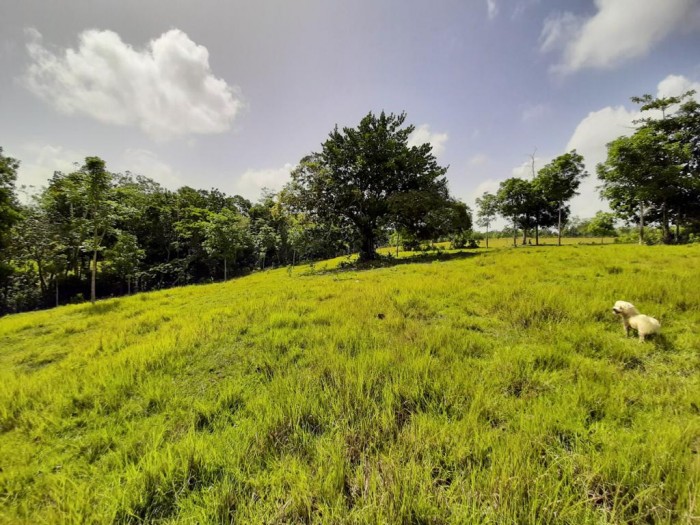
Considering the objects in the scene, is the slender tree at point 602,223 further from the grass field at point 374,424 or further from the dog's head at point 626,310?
the dog's head at point 626,310

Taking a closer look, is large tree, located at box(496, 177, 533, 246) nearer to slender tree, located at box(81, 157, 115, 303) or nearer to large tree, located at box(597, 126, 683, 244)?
large tree, located at box(597, 126, 683, 244)

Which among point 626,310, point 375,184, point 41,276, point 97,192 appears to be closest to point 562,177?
point 375,184

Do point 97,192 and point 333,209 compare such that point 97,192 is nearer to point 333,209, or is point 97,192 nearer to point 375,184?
point 333,209

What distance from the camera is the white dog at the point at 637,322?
13.8 ft

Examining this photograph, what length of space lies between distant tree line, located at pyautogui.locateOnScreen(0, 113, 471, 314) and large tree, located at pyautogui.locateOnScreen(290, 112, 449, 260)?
0.08 metres

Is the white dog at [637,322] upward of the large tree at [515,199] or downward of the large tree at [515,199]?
downward

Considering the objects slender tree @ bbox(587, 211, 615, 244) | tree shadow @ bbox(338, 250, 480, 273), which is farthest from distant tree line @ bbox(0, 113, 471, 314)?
slender tree @ bbox(587, 211, 615, 244)

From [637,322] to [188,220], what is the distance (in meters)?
52.1

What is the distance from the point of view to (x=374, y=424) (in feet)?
8.72

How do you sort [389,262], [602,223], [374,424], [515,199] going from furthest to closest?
[602,223] → [515,199] → [389,262] → [374,424]

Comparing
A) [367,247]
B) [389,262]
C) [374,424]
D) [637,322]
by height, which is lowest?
[374,424]

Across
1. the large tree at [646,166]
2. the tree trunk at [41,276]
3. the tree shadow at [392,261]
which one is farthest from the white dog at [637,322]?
the tree trunk at [41,276]

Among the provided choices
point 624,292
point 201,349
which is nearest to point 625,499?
point 201,349

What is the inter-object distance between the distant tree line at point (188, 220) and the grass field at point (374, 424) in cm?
1531
